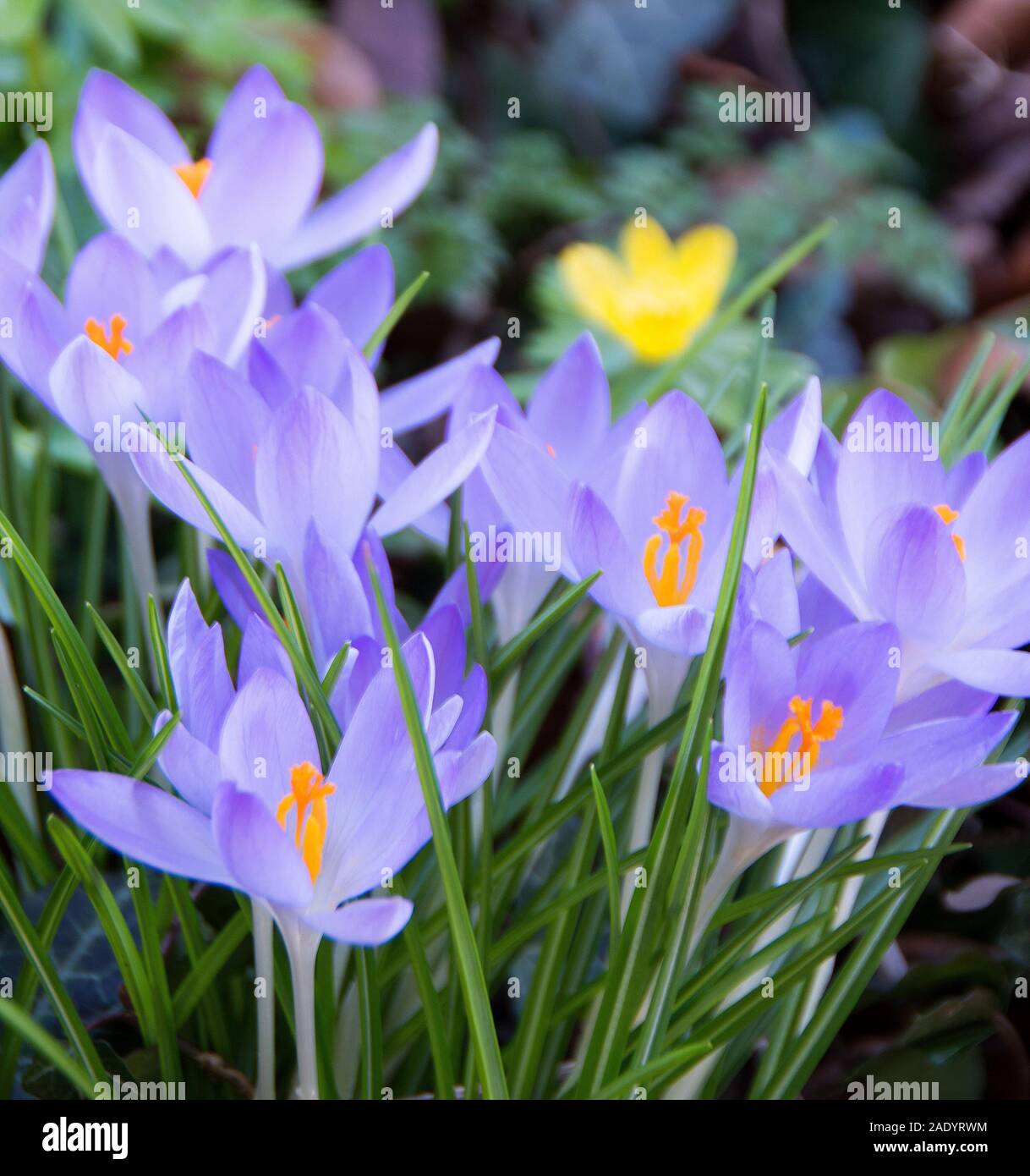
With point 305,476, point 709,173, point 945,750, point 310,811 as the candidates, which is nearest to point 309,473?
point 305,476

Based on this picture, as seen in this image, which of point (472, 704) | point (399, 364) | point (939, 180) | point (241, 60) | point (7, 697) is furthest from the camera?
point (939, 180)

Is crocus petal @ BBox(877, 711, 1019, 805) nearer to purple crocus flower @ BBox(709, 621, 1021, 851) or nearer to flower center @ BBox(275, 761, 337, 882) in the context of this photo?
purple crocus flower @ BBox(709, 621, 1021, 851)

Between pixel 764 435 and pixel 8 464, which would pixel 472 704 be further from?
pixel 8 464

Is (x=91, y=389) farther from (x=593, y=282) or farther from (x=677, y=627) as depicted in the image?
(x=593, y=282)

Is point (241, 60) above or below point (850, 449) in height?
above

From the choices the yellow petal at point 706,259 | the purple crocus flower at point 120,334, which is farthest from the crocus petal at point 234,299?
the yellow petal at point 706,259
